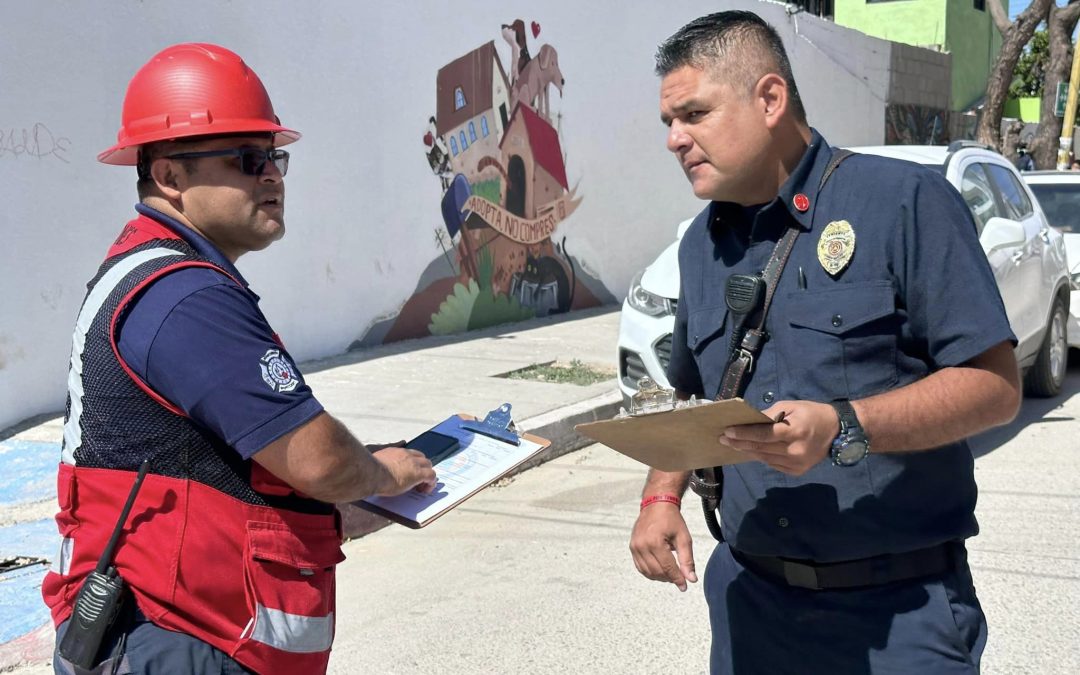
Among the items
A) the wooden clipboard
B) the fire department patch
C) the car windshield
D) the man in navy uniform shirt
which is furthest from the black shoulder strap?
the car windshield

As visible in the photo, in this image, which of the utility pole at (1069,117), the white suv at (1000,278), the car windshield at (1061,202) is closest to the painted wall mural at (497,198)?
the white suv at (1000,278)

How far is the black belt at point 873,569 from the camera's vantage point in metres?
2.02

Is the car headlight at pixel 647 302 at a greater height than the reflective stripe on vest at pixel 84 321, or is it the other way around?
the reflective stripe on vest at pixel 84 321

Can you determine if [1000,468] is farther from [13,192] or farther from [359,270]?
[13,192]

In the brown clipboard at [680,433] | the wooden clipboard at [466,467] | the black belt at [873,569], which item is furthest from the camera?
the wooden clipboard at [466,467]

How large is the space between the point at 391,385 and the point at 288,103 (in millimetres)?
2653

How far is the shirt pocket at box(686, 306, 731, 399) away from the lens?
2182 millimetres

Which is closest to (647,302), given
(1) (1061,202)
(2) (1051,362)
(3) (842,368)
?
(2) (1051,362)

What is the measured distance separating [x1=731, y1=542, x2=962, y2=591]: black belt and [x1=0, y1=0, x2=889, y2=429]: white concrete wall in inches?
260

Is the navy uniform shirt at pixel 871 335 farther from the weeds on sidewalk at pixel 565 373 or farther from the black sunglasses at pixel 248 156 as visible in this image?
the weeds on sidewalk at pixel 565 373

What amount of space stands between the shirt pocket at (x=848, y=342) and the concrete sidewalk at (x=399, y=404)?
3.44 metres

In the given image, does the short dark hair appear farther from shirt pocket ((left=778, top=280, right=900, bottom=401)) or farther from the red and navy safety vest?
the red and navy safety vest

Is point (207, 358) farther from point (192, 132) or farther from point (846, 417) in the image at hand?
point (846, 417)

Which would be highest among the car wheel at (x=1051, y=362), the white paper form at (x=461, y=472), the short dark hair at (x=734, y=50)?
the short dark hair at (x=734, y=50)
